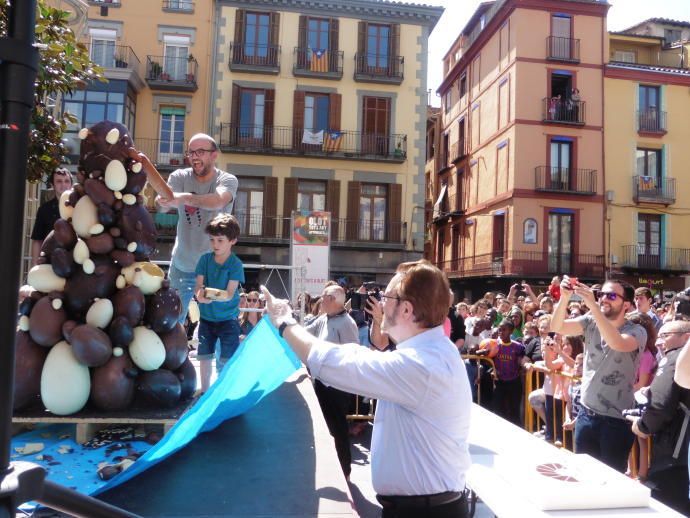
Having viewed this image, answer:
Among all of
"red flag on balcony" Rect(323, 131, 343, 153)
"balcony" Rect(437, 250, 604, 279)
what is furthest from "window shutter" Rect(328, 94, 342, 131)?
"balcony" Rect(437, 250, 604, 279)

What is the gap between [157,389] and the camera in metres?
3.15

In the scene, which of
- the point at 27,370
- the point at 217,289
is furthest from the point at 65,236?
the point at 217,289

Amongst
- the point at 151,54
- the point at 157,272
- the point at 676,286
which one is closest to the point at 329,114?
the point at 151,54

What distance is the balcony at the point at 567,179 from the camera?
81.1ft

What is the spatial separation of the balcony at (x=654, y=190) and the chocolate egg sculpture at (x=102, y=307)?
26.1m

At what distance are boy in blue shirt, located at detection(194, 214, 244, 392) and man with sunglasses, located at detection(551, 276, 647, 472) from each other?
2.47 m

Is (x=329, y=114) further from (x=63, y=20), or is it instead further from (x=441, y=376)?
(x=441, y=376)

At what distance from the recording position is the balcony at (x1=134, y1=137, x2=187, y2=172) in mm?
22391

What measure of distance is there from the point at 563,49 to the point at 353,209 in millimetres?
11952

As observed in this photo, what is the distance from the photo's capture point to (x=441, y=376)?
7.31 ft

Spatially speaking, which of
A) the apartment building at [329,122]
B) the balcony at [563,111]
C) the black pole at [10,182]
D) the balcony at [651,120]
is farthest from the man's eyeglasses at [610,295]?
the balcony at [651,120]

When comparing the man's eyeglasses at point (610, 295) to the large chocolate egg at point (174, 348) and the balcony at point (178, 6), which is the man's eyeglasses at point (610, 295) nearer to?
the large chocolate egg at point (174, 348)

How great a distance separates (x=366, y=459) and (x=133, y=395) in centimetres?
434

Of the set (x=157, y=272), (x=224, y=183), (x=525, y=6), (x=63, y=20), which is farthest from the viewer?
(x=525, y=6)
